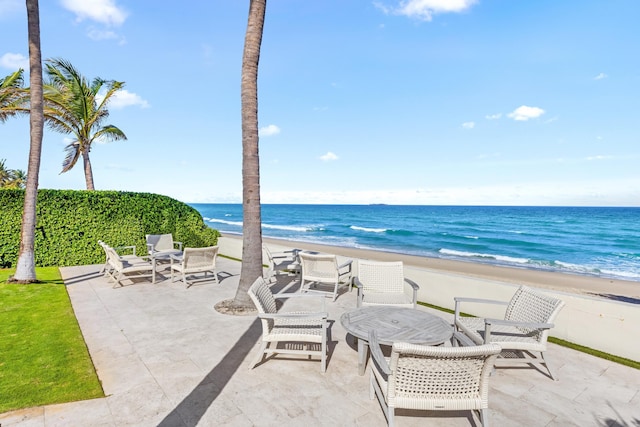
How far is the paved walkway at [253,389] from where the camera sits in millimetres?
2652

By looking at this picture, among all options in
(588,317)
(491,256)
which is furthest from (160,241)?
(491,256)

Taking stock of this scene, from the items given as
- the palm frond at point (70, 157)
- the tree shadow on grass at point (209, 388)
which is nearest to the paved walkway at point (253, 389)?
the tree shadow on grass at point (209, 388)

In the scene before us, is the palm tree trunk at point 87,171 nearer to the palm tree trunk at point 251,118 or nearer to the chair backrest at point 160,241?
the chair backrest at point 160,241

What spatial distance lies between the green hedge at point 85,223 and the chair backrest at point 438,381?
11346mm

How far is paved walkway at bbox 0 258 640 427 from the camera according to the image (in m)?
2.65

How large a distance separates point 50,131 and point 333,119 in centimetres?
1578

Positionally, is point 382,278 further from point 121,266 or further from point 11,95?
point 11,95

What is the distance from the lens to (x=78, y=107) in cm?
1273

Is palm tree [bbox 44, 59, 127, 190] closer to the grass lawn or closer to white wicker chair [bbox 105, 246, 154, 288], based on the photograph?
white wicker chair [bbox 105, 246, 154, 288]

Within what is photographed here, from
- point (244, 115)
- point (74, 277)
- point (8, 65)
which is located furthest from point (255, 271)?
point (8, 65)

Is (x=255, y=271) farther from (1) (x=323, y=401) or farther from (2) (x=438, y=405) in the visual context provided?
(2) (x=438, y=405)

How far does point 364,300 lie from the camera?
16.3 feet

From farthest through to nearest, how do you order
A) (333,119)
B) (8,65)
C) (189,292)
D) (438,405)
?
(333,119)
(8,65)
(189,292)
(438,405)

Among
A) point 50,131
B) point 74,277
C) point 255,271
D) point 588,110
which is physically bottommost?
point 74,277
